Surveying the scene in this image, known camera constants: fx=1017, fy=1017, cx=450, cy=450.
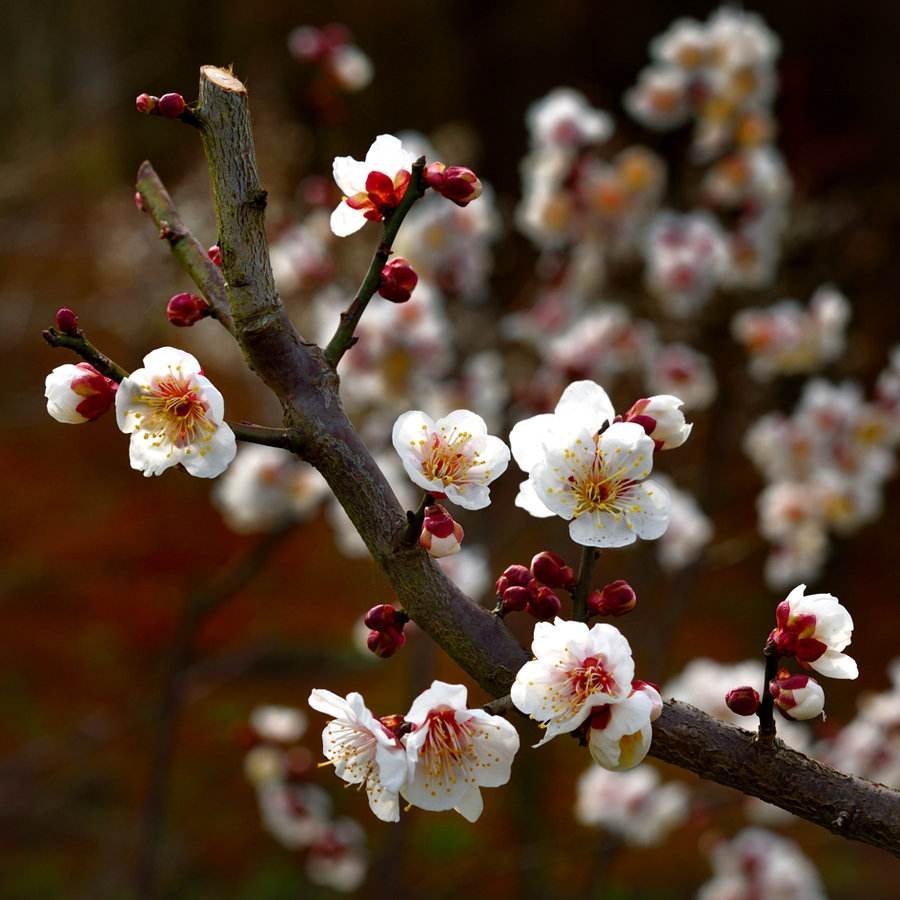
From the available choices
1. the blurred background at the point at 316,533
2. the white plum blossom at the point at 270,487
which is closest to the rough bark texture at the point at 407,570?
the blurred background at the point at 316,533

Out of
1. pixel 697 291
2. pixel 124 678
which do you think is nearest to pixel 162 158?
pixel 124 678

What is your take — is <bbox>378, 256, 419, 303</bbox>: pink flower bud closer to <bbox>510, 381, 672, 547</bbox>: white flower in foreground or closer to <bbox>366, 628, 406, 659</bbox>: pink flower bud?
<bbox>510, 381, 672, 547</bbox>: white flower in foreground

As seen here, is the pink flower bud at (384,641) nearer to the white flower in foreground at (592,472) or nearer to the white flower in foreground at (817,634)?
the white flower in foreground at (592,472)

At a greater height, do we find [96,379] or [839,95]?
[839,95]

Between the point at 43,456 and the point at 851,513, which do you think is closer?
the point at 851,513

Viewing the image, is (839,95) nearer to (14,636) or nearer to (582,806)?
(582,806)

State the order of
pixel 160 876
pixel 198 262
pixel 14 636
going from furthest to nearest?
pixel 14 636
pixel 160 876
pixel 198 262

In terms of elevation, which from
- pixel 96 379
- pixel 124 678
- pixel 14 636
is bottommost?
pixel 96 379

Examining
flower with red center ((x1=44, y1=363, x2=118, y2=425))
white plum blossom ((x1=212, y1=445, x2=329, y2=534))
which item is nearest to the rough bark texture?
flower with red center ((x1=44, y1=363, x2=118, y2=425))

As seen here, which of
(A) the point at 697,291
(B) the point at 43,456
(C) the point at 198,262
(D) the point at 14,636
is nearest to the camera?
(C) the point at 198,262
